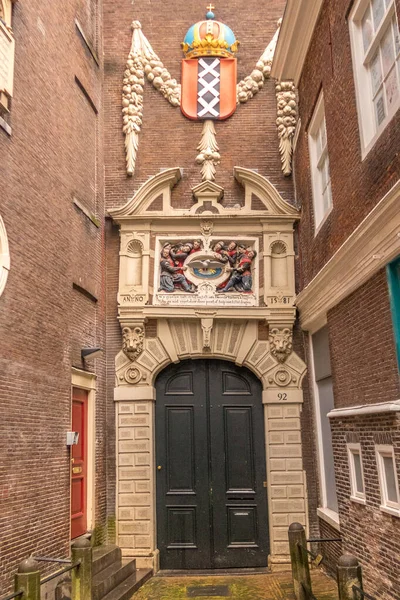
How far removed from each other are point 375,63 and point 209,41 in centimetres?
560

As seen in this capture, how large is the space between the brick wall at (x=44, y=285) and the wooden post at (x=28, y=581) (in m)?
1.24

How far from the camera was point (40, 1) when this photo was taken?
8445 mm

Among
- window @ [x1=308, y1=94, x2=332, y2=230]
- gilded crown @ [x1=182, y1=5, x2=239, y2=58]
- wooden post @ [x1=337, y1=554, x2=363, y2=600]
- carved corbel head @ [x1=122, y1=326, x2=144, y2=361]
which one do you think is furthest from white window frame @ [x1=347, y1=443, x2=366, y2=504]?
gilded crown @ [x1=182, y1=5, x2=239, y2=58]

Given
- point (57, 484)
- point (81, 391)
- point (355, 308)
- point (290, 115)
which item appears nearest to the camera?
point (355, 308)

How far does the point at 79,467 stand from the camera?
9.21 m

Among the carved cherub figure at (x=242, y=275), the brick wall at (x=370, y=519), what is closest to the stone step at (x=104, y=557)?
the brick wall at (x=370, y=519)

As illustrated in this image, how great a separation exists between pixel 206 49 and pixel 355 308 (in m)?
6.76

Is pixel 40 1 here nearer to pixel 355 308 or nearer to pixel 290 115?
pixel 290 115

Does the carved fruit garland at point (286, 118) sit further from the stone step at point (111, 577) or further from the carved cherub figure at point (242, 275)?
the stone step at point (111, 577)

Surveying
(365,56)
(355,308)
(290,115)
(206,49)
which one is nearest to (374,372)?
(355,308)

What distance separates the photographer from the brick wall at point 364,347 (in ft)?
20.8

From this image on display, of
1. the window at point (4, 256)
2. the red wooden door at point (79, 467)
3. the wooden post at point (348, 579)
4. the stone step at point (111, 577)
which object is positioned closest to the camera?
the wooden post at point (348, 579)

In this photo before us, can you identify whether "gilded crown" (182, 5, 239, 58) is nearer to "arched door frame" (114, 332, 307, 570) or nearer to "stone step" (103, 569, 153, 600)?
"arched door frame" (114, 332, 307, 570)

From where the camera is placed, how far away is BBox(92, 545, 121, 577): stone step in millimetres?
8398
